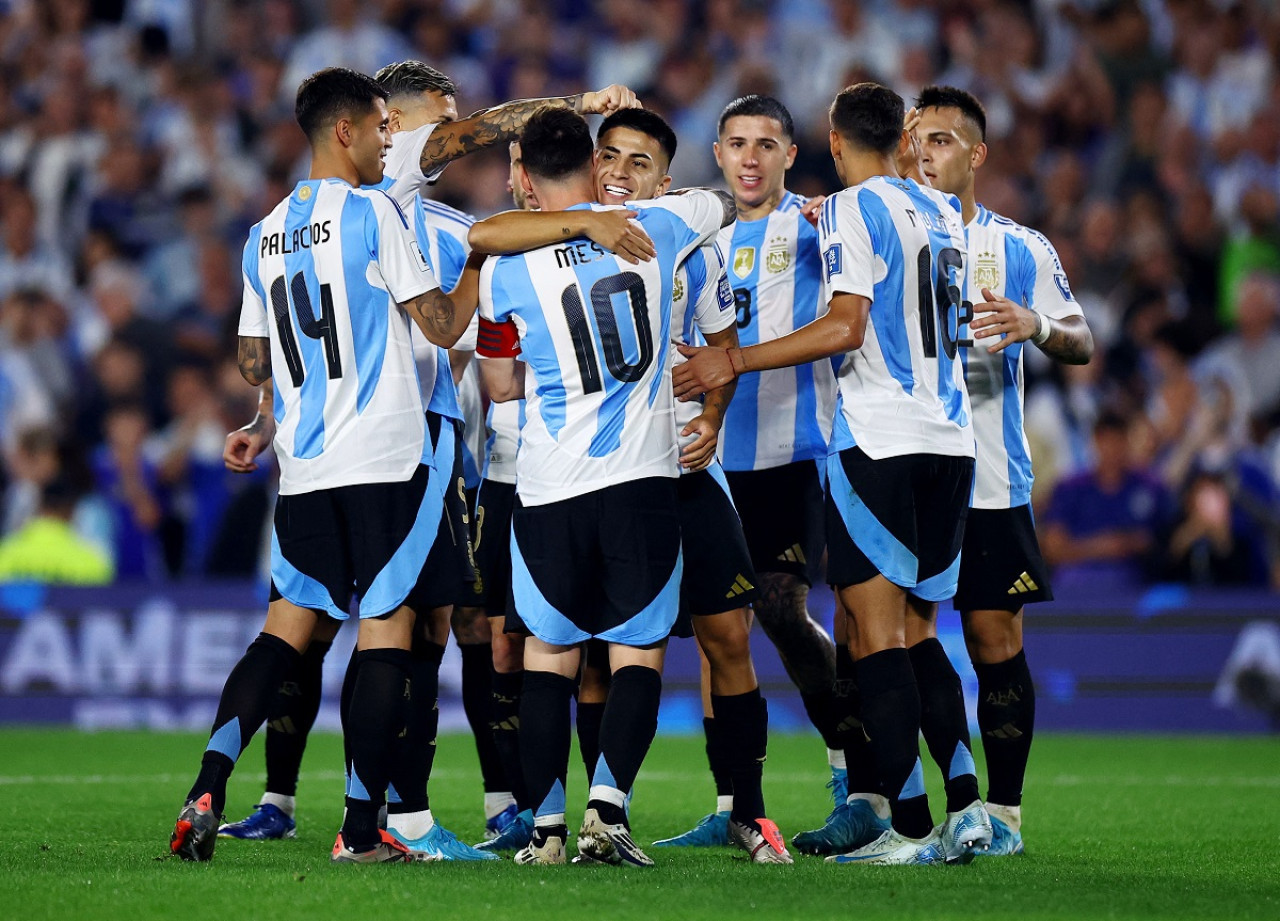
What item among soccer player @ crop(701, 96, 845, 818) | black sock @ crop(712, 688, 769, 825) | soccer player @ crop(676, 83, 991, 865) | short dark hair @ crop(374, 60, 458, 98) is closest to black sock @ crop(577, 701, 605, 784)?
black sock @ crop(712, 688, 769, 825)

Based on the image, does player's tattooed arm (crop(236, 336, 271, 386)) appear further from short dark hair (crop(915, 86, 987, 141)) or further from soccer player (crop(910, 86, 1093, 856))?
short dark hair (crop(915, 86, 987, 141))

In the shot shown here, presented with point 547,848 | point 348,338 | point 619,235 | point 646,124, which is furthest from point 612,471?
point 646,124

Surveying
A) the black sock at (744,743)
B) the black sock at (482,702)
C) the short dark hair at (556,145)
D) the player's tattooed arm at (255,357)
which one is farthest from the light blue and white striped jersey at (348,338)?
the black sock at (482,702)

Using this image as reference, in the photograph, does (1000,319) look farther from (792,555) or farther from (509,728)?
(509,728)

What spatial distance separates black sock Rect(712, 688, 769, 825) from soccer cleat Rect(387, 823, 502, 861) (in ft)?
2.97

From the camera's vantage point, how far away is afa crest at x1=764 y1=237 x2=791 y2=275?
23.0 ft

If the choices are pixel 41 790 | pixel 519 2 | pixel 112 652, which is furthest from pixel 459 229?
pixel 519 2

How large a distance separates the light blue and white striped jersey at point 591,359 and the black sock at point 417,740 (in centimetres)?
78

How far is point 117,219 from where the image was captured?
15.1 m

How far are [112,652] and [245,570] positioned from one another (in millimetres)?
1139

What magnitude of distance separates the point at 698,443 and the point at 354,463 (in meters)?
1.17

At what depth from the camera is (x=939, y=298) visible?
6000mm

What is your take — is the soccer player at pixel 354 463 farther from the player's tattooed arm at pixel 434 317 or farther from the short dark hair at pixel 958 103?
the short dark hair at pixel 958 103

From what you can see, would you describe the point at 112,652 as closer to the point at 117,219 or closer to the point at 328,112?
the point at 117,219
